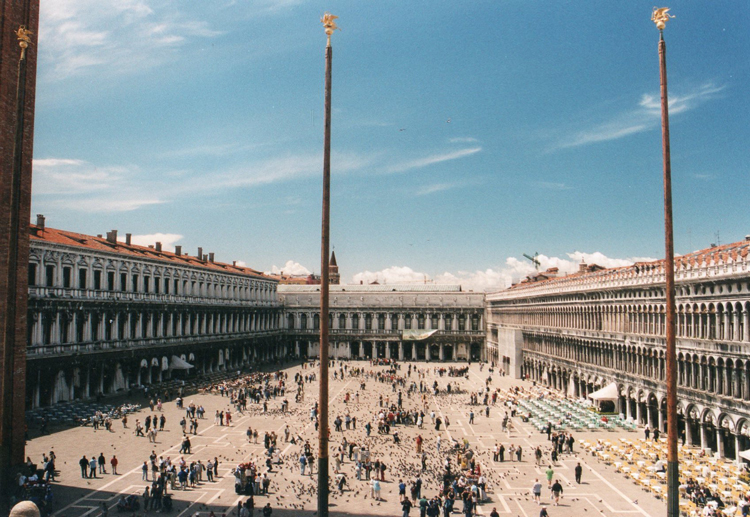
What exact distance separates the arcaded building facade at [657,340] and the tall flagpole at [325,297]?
2621 cm

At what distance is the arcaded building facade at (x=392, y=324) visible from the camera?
98.0 meters

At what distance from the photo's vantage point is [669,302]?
1164cm

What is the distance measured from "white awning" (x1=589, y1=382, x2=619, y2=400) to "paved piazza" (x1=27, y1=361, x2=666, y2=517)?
509 cm

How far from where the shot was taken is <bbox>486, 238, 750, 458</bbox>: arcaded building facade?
3028 centimetres

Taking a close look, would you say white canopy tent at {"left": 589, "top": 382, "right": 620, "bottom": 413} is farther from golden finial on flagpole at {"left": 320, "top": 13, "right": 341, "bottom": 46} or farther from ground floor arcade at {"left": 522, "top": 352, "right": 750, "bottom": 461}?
golden finial on flagpole at {"left": 320, "top": 13, "right": 341, "bottom": 46}

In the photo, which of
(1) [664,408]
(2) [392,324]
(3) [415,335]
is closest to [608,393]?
(1) [664,408]

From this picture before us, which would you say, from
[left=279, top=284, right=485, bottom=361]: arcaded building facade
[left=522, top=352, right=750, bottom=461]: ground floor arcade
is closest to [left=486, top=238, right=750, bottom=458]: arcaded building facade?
[left=522, top=352, right=750, bottom=461]: ground floor arcade

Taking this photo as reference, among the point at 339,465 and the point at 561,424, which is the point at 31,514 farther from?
the point at 561,424

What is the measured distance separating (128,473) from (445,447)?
16736 mm

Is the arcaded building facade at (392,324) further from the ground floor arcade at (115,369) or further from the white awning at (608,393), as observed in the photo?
the white awning at (608,393)

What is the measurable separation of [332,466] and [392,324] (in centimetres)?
7101

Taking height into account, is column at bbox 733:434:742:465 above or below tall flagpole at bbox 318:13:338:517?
below

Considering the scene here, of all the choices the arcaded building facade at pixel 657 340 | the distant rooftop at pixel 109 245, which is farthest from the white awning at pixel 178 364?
the arcaded building facade at pixel 657 340

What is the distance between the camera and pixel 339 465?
28.5 meters
